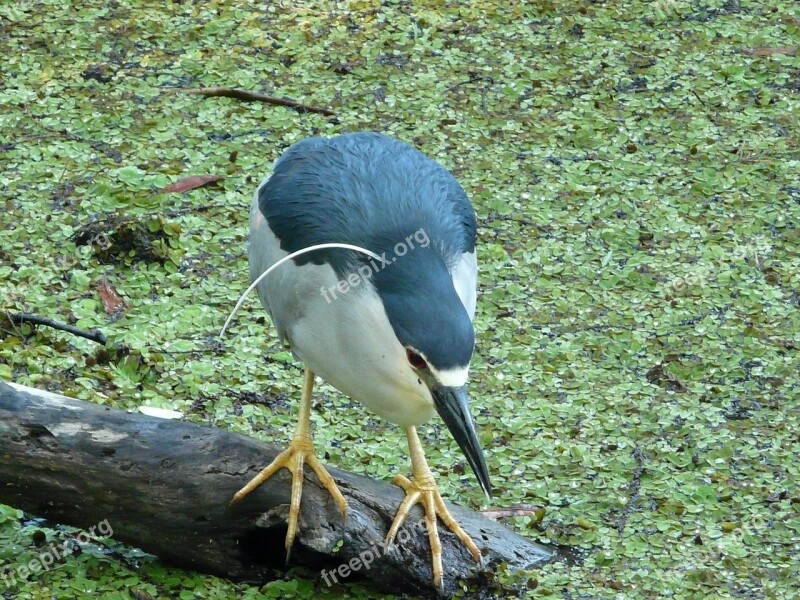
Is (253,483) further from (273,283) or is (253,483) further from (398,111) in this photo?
(398,111)

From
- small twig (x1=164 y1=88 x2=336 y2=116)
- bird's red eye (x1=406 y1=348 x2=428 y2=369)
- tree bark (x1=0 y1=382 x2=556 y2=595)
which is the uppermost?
bird's red eye (x1=406 y1=348 x2=428 y2=369)

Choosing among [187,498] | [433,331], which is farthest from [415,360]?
[187,498]

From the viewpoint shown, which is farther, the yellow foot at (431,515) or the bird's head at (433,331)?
the yellow foot at (431,515)

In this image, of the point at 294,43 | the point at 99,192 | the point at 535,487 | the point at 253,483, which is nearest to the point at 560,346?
the point at 535,487

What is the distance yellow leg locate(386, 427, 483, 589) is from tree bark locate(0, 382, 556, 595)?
0.02m

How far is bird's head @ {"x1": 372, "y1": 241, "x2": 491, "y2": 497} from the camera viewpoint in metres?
2.42

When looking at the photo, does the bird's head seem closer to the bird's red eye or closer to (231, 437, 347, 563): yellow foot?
the bird's red eye
